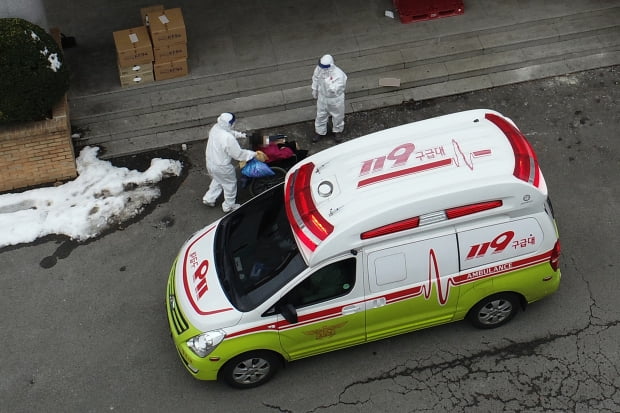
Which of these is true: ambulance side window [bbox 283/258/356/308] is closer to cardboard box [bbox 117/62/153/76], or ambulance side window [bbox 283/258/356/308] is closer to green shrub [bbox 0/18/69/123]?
green shrub [bbox 0/18/69/123]

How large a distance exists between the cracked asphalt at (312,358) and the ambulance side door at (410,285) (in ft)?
1.96

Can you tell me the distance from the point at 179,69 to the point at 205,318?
18.0ft

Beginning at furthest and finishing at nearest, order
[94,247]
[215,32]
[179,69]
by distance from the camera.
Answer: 1. [215,32]
2. [179,69]
3. [94,247]

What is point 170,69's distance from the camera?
11.2m

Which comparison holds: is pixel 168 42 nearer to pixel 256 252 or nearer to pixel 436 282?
pixel 256 252

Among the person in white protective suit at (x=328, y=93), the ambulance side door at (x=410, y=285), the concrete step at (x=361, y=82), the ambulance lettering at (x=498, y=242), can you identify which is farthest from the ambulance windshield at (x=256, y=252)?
the concrete step at (x=361, y=82)

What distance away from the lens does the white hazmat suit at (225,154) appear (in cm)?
880

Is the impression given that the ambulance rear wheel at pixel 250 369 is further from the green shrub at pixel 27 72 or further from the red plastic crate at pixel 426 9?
the red plastic crate at pixel 426 9

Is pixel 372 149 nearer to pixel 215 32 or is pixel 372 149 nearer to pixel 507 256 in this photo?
pixel 507 256

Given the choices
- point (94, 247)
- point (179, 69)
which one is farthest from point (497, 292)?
point (179, 69)

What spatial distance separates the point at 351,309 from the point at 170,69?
5929mm

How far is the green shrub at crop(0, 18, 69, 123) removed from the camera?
9328mm

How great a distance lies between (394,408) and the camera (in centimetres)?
734

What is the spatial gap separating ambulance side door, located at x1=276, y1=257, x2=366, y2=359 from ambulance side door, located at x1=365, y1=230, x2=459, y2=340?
14cm
